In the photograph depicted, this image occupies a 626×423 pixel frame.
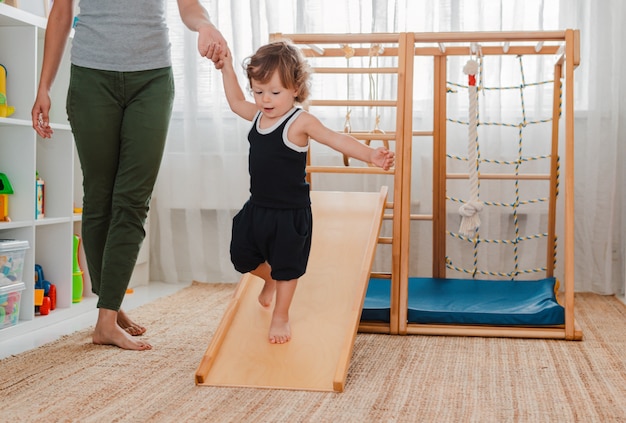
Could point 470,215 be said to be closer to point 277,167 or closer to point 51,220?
point 277,167

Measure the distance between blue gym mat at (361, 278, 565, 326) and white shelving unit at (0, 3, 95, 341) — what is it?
117cm

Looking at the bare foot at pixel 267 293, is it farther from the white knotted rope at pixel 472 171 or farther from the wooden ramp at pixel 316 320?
the white knotted rope at pixel 472 171

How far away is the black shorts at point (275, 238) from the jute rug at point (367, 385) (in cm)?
32

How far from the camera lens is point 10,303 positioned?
265 centimetres

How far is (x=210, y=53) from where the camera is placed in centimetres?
208

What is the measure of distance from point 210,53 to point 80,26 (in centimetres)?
42

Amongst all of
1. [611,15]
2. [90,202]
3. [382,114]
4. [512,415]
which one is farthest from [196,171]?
[512,415]

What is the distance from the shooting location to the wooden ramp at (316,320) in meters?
1.91

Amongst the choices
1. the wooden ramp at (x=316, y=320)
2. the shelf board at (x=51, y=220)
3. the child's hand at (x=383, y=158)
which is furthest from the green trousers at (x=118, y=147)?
the child's hand at (x=383, y=158)

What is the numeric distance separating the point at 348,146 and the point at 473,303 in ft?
3.51

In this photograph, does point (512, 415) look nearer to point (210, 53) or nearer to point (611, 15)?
point (210, 53)

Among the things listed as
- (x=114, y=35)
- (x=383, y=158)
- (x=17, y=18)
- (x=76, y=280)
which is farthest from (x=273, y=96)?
(x=76, y=280)

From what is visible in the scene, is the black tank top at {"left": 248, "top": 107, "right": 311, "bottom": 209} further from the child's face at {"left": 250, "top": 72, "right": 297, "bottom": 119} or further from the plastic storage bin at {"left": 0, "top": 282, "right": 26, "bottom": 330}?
the plastic storage bin at {"left": 0, "top": 282, "right": 26, "bottom": 330}

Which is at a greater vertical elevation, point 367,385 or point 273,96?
point 273,96
